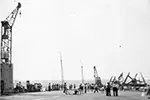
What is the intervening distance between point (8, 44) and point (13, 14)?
7.14 m

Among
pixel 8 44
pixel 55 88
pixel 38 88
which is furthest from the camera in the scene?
pixel 55 88

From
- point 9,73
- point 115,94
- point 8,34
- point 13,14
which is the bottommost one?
point 115,94

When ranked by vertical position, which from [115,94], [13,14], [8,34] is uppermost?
[13,14]

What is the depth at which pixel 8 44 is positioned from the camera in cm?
5369

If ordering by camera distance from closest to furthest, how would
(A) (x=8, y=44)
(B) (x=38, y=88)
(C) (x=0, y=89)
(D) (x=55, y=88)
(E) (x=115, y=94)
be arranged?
1. (E) (x=115, y=94)
2. (C) (x=0, y=89)
3. (A) (x=8, y=44)
4. (B) (x=38, y=88)
5. (D) (x=55, y=88)

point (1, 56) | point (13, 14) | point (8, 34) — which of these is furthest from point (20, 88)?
point (13, 14)

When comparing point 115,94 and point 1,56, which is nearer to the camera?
point 115,94

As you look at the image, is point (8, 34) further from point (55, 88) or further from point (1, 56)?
point (55, 88)

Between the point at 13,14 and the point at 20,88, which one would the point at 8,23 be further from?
the point at 20,88

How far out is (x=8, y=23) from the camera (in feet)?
177

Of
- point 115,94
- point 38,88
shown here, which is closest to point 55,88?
point 38,88

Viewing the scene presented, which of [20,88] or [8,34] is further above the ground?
[8,34]

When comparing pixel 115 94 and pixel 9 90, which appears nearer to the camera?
pixel 115 94

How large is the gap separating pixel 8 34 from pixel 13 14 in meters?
5.50
